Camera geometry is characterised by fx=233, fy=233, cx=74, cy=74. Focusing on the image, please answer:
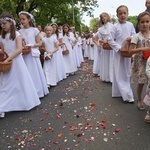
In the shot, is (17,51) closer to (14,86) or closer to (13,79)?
(13,79)

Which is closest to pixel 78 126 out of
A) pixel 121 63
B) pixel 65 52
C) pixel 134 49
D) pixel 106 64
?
pixel 134 49

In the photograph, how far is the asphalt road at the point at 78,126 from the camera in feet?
11.2

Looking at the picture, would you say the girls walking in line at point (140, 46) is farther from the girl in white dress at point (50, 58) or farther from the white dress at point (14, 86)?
the girl in white dress at point (50, 58)

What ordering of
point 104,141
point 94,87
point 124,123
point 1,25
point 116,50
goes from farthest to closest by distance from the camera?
1. point 94,87
2. point 116,50
3. point 1,25
4. point 124,123
5. point 104,141

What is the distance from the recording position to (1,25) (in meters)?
4.66

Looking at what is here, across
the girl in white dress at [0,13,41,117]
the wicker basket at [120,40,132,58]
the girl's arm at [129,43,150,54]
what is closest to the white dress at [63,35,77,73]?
the girl in white dress at [0,13,41,117]

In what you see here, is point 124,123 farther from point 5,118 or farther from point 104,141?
point 5,118

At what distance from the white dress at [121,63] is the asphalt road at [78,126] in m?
0.30

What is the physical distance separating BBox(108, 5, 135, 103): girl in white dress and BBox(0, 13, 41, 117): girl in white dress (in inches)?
78.2

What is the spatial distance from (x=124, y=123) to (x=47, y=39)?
4.33 meters

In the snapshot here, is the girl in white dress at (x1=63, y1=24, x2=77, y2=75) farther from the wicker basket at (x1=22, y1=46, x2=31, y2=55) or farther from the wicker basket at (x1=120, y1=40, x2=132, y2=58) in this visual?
the wicker basket at (x1=120, y1=40, x2=132, y2=58)

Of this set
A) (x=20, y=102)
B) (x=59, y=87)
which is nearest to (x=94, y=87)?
(x=59, y=87)

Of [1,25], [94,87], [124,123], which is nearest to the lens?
[124,123]

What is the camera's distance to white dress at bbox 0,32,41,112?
15.8 feet
